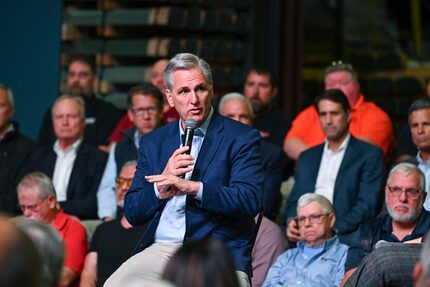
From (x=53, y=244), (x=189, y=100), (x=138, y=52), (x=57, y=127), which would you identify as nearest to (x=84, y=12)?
(x=138, y=52)

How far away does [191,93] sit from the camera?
521 centimetres

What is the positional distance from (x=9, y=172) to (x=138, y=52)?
2.10 metres

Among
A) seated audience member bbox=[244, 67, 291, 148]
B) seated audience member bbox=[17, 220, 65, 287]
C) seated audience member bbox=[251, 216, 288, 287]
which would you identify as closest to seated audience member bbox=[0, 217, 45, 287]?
seated audience member bbox=[17, 220, 65, 287]

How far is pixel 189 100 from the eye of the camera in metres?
5.21

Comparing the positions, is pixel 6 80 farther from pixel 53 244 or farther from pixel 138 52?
pixel 53 244

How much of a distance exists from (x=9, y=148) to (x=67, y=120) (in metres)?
0.56

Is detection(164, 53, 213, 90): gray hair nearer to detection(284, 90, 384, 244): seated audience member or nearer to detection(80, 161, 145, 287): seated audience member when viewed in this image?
detection(80, 161, 145, 287): seated audience member

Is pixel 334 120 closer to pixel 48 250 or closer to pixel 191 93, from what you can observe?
pixel 191 93

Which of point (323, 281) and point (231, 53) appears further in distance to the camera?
point (231, 53)

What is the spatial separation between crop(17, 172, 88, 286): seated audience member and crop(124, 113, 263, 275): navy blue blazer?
6.62ft

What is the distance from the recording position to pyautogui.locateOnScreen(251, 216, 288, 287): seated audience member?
6914 mm

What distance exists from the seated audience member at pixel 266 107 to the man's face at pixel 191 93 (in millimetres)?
3139

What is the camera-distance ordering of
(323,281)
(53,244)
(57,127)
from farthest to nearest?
(57,127) < (323,281) < (53,244)

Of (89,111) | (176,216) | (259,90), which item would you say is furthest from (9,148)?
(176,216)
